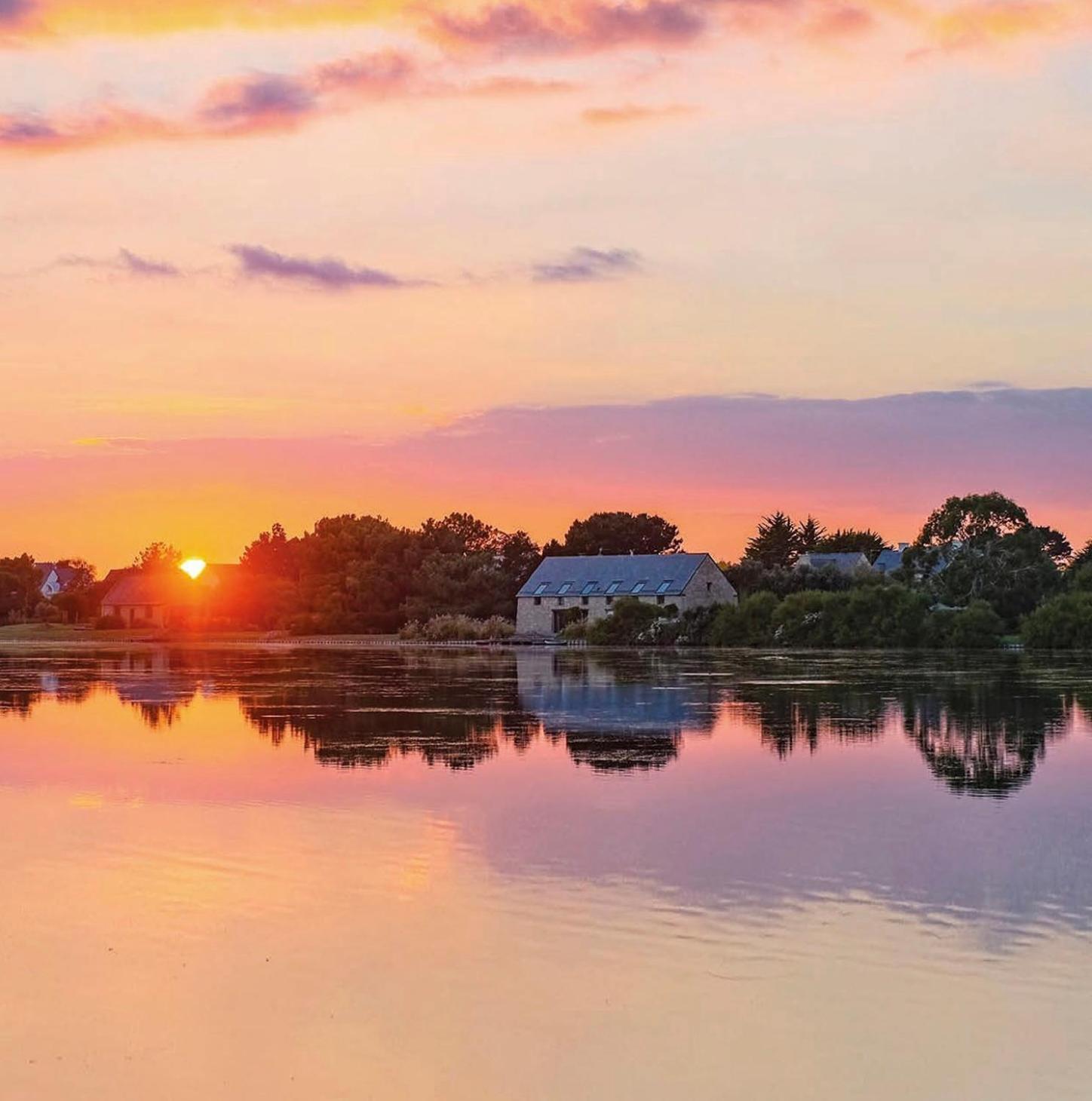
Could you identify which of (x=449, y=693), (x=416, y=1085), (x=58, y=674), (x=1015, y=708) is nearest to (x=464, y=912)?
(x=416, y=1085)

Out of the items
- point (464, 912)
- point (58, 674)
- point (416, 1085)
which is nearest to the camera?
point (416, 1085)

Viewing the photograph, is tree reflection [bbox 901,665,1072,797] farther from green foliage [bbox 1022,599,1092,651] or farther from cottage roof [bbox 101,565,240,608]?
cottage roof [bbox 101,565,240,608]

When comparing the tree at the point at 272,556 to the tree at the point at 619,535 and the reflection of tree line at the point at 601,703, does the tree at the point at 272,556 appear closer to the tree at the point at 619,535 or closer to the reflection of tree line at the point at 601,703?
the tree at the point at 619,535

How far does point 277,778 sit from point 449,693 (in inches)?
733

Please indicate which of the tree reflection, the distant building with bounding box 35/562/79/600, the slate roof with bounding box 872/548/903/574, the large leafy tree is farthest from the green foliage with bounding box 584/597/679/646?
the distant building with bounding box 35/562/79/600

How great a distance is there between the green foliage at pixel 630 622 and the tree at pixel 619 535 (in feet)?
105

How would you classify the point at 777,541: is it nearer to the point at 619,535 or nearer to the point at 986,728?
the point at 619,535

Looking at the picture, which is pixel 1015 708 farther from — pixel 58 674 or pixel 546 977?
pixel 58 674

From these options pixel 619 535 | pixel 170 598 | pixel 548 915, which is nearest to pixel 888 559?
pixel 619 535

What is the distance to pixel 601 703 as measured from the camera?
127 feet

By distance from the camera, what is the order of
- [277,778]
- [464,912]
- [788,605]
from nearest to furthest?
1. [464,912]
2. [277,778]
3. [788,605]

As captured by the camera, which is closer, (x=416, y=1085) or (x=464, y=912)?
(x=416, y=1085)

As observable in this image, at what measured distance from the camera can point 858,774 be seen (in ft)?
76.8

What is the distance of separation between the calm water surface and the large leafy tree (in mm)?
44981
